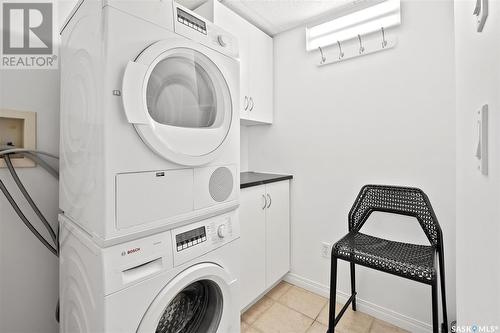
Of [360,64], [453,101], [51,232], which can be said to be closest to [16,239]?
[51,232]

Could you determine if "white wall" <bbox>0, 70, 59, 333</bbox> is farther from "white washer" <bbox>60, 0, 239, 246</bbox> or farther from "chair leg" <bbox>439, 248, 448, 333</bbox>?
"chair leg" <bbox>439, 248, 448, 333</bbox>

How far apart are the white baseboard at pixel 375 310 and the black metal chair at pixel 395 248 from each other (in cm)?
11

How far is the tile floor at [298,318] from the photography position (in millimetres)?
1568

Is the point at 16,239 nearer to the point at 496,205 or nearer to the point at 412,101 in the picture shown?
the point at 496,205

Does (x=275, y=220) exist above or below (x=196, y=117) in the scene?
below

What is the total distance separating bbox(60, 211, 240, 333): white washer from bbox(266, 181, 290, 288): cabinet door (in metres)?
0.66

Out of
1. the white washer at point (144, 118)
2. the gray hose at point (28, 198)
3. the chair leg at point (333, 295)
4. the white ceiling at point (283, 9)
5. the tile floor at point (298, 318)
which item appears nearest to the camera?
the white washer at point (144, 118)

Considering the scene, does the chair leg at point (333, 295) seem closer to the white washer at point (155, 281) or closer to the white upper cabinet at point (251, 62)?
the white washer at point (155, 281)

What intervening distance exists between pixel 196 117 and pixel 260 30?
4.61ft

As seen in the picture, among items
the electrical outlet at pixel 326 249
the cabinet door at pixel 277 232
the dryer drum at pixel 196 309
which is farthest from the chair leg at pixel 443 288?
the dryer drum at pixel 196 309

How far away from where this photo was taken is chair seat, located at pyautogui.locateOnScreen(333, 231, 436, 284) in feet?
3.71

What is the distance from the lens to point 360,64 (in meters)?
1.74

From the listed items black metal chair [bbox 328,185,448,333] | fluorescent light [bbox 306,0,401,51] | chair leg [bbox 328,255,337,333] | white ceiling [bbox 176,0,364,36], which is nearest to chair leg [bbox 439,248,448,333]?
black metal chair [bbox 328,185,448,333]

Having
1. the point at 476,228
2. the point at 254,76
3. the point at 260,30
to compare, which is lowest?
the point at 476,228
